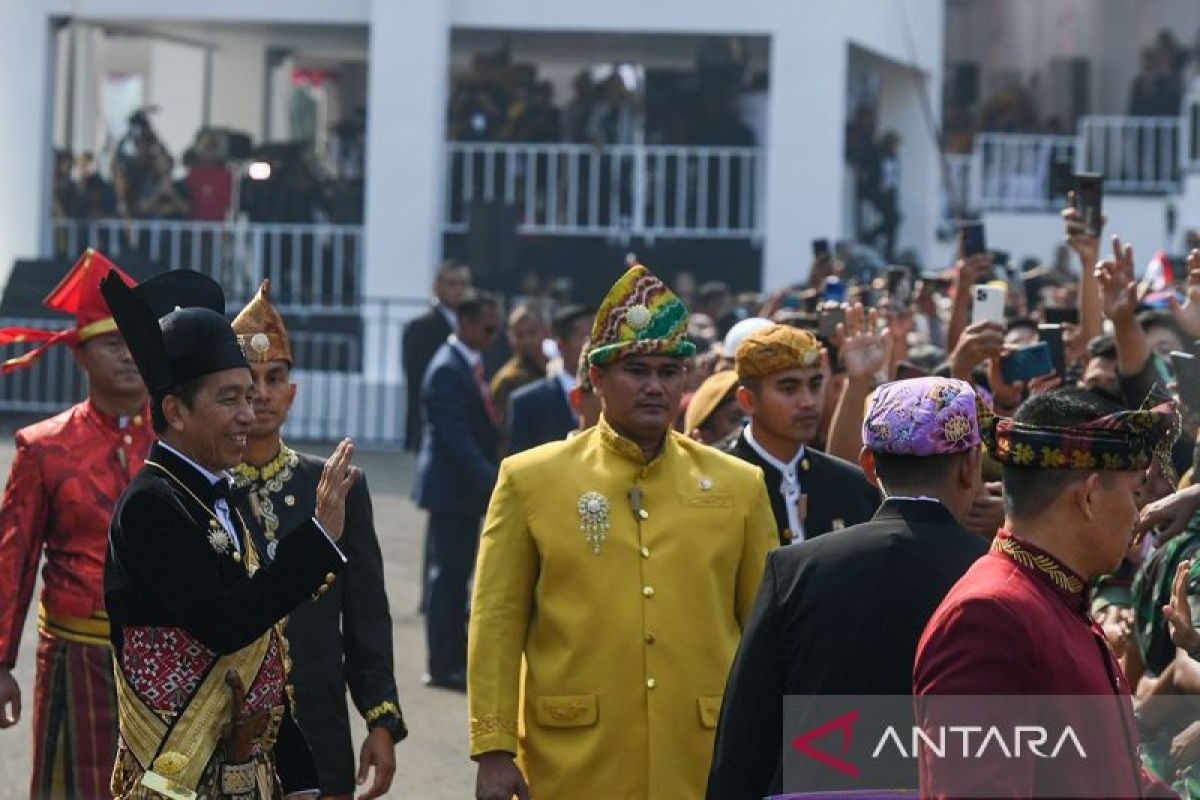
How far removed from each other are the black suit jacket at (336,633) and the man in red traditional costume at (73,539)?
1.92 feet

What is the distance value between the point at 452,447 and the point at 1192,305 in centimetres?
528

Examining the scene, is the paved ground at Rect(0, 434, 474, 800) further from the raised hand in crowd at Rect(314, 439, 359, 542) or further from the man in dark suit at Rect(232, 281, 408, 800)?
the raised hand in crowd at Rect(314, 439, 359, 542)

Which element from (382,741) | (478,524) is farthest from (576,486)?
(478,524)

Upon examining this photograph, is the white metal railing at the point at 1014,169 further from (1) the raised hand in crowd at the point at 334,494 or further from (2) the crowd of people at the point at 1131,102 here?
(1) the raised hand in crowd at the point at 334,494

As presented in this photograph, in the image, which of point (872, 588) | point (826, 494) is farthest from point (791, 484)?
point (872, 588)

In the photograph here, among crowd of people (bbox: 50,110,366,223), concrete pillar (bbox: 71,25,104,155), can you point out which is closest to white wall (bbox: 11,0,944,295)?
crowd of people (bbox: 50,110,366,223)

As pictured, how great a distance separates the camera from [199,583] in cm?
516

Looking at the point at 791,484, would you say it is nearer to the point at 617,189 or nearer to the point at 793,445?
the point at 793,445

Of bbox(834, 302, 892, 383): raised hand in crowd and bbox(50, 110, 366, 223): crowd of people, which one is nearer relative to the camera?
bbox(834, 302, 892, 383): raised hand in crowd

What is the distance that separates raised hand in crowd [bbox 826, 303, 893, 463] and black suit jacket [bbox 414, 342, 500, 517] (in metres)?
4.42

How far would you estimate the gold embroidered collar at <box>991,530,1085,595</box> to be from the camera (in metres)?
4.05

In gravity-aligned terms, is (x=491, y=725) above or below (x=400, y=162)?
below

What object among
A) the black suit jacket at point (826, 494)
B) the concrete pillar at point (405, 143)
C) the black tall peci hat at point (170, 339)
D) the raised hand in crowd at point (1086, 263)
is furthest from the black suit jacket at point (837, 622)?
the concrete pillar at point (405, 143)

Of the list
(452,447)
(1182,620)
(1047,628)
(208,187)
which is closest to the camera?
(1047,628)
